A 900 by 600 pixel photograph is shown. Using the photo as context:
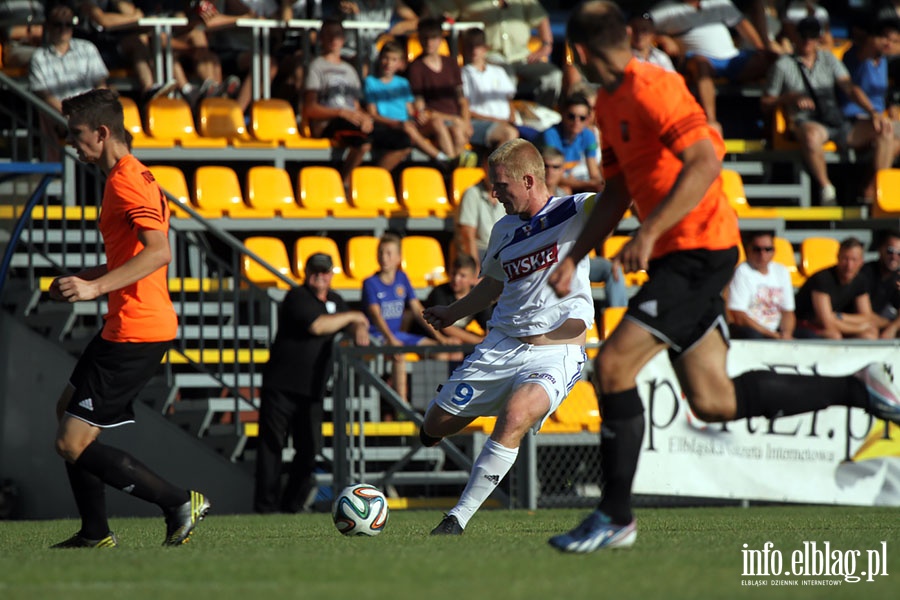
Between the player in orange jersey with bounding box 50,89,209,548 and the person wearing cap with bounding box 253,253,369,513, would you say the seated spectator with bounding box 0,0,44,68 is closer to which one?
the person wearing cap with bounding box 253,253,369,513

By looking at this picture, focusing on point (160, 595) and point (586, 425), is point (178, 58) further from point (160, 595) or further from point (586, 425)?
point (160, 595)

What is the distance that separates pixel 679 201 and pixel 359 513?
107 inches

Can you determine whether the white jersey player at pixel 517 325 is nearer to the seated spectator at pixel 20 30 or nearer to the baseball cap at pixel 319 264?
the baseball cap at pixel 319 264

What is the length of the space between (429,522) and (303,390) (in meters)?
2.73

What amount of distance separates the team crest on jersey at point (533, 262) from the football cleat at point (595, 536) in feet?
6.20

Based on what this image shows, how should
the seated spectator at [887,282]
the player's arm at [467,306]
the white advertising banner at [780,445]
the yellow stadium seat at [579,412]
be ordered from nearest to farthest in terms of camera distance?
the player's arm at [467,306]
the white advertising banner at [780,445]
the yellow stadium seat at [579,412]
the seated spectator at [887,282]

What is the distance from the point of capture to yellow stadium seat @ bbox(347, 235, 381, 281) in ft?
43.8

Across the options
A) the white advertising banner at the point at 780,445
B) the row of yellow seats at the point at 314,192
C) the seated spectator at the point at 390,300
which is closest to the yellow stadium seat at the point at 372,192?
the row of yellow seats at the point at 314,192

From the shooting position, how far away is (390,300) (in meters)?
12.0

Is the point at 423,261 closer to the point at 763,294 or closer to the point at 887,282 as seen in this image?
the point at 763,294

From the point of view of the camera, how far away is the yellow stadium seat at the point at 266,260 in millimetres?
13023

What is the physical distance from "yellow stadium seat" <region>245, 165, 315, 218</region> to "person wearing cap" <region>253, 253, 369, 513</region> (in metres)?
2.42

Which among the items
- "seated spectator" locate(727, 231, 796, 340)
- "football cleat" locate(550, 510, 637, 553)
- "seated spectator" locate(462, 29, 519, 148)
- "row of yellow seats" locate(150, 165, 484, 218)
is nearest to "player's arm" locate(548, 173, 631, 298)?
→ "football cleat" locate(550, 510, 637, 553)

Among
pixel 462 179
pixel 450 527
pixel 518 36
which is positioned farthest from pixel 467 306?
pixel 518 36
